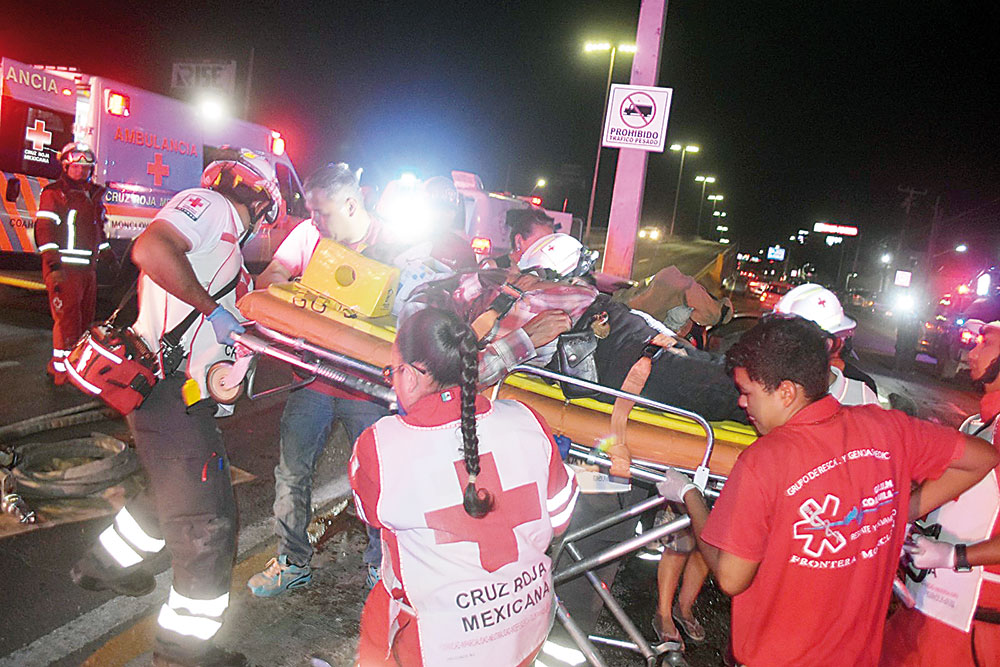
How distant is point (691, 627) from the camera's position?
345 cm

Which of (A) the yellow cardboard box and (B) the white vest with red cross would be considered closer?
(B) the white vest with red cross

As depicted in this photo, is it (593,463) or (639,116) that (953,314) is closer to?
(639,116)

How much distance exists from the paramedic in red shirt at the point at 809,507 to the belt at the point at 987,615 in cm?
39

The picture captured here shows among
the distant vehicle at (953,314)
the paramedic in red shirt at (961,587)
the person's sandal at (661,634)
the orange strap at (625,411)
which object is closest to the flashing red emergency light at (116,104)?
the orange strap at (625,411)

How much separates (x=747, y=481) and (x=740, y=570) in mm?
228

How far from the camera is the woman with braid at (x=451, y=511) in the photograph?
1.58 metres

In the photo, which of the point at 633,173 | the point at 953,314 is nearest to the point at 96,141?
the point at 633,173

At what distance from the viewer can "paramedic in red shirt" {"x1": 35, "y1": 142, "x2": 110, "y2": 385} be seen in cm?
566

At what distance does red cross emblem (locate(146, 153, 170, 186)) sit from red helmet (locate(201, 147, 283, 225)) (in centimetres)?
774

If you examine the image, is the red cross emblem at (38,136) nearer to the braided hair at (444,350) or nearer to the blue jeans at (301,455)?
the blue jeans at (301,455)

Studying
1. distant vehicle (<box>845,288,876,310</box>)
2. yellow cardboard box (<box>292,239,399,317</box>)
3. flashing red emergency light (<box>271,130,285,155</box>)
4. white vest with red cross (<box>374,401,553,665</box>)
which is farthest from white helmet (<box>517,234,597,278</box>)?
distant vehicle (<box>845,288,876,310</box>)

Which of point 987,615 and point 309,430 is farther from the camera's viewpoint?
point 309,430

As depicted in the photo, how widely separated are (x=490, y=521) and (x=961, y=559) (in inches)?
57.2

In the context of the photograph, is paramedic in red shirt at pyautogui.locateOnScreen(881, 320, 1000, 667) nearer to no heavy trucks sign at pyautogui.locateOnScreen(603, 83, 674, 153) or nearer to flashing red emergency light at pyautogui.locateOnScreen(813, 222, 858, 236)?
no heavy trucks sign at pyautogui.locateOnScreen(603, 83, 674, 153)
